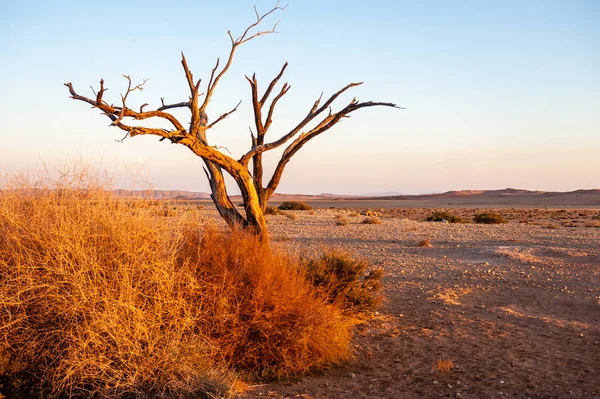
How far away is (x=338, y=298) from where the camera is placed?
8.24 meters

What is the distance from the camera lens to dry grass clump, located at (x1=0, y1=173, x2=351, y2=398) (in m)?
5.21

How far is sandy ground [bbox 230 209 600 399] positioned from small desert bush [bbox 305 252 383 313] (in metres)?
0.36

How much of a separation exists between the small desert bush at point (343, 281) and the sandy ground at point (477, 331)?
36cm

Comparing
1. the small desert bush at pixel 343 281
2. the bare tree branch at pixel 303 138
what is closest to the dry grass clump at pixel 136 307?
the small desert bush at pixel 343 281

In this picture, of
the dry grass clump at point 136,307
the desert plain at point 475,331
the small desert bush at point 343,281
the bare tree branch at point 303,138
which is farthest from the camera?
the bare tree branch at point 303,138

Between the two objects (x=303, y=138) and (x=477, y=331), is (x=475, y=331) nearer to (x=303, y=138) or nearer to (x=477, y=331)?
(x=477, y=331)

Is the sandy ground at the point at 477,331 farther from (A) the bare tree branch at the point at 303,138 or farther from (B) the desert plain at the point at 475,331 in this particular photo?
(A) the bare tree branch at the point at 303,138

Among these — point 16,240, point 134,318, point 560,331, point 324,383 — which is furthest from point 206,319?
point 560,331

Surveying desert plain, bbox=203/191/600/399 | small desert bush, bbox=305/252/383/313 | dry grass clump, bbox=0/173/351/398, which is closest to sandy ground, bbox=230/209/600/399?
desert plain, bbox=203/191/600/399

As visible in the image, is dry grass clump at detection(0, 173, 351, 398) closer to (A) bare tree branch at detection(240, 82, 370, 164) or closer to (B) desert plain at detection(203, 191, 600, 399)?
(B) desert plain at detection(203, 191, 600, 399)

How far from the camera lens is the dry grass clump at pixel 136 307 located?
5215mm

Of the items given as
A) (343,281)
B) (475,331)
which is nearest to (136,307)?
(343,281)

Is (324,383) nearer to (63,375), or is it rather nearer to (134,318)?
(134,318)

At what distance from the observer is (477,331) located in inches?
317
